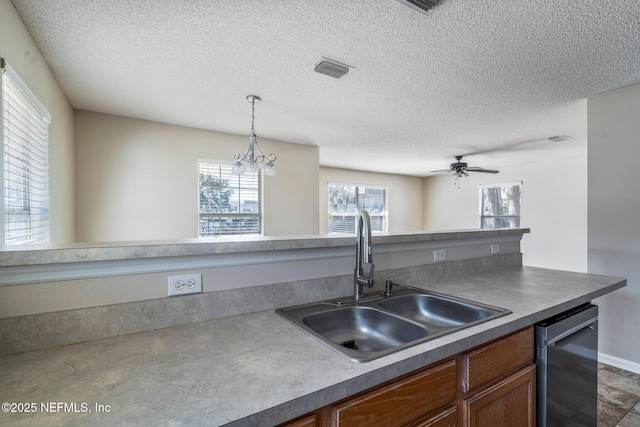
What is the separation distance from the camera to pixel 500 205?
691 centimetres

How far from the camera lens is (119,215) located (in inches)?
144

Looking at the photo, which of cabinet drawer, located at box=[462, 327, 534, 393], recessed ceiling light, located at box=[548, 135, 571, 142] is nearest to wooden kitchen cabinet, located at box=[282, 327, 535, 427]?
cabinet drawer, located at box=[462, 327, 534, 393]

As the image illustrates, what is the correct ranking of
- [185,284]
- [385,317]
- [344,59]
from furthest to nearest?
1. [344,59]
2. [385,317]
3. [185,284]

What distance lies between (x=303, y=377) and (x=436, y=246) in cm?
146

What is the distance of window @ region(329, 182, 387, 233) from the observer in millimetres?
7234

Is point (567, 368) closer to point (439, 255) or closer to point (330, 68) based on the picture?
point (439, 255)

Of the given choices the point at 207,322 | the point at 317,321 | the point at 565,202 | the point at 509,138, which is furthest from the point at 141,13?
the point at 565,202

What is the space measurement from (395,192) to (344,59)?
243 inches

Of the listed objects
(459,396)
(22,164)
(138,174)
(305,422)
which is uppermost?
(138,174)

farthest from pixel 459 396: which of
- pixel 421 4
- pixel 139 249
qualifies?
pixel 421 4

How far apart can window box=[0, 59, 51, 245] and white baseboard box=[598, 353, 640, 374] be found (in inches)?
189

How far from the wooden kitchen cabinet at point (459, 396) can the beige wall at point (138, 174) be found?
12.4ft

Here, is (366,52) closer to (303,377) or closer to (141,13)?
(141,13)

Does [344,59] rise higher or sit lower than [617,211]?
higher
